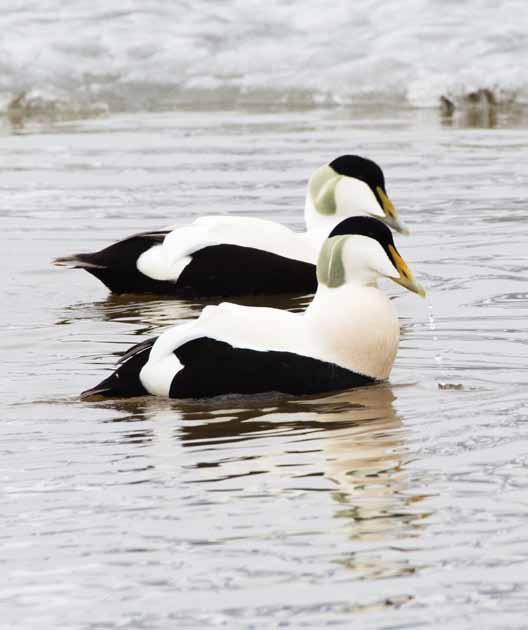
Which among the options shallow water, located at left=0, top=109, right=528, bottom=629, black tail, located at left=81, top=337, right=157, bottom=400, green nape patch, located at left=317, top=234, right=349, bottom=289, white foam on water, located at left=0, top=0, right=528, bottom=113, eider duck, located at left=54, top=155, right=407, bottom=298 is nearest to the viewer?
shallow water, located at left=0, top=109, right=528, bottom=629

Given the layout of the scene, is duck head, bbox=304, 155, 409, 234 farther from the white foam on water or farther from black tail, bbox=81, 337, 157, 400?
the white foam on water

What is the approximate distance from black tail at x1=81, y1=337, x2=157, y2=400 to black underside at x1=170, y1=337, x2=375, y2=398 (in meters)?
0.14

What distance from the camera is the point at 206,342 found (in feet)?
19.9

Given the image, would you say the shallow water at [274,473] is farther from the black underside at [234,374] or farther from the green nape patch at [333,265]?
the green nape patch at [333,265]

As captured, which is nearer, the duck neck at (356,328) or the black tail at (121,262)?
the duck neck at (356,328)

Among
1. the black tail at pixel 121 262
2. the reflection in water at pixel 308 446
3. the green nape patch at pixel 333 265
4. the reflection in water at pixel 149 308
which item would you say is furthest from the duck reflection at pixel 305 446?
the black tail at pixel 121 262

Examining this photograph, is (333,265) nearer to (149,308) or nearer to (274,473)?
(274,473)

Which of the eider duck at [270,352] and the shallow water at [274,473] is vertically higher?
the eider duck at [270,352]

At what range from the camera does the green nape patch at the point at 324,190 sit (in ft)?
29.4

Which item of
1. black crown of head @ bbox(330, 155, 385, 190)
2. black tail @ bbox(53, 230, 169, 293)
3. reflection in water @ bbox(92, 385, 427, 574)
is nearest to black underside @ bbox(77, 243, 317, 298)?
black tail @ bbox(53, 230, 169, 293)

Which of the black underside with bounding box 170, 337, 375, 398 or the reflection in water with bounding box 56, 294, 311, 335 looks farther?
the reflection in water with bounding box 56, 294, 311, 335

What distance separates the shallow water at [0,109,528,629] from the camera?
3967mm

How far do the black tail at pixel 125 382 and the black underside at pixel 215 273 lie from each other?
2.57m

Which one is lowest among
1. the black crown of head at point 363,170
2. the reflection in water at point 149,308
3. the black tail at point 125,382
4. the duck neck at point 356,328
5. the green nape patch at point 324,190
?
the reflection in water at point 149,308
